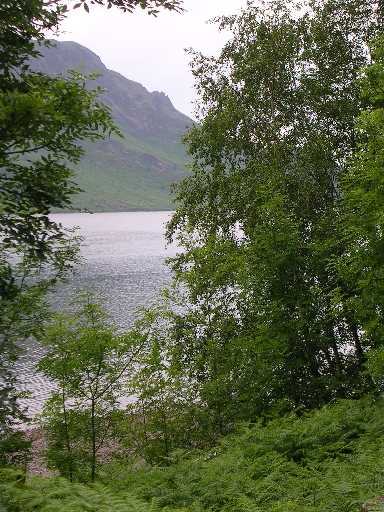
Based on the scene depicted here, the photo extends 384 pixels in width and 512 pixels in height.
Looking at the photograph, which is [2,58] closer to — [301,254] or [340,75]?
[301,254]

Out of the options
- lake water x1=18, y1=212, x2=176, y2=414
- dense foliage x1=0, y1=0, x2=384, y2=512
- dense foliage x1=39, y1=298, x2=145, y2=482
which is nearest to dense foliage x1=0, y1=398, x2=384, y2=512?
dense foliage x1=0, y1=0, x2=384, y2=512

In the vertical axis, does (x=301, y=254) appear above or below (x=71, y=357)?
above

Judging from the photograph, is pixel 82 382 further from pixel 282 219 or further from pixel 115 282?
pixel 115 282

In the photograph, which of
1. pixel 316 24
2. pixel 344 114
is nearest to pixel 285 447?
pixel 344 114

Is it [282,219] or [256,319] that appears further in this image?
[256,319]

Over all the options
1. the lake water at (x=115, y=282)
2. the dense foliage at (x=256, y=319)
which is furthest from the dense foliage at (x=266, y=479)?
the lake water at (x=115, y=282)

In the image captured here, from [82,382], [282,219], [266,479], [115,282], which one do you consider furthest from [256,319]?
[115,282]

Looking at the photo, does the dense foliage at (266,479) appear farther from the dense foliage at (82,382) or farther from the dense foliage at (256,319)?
the dense foliage at (82,382)

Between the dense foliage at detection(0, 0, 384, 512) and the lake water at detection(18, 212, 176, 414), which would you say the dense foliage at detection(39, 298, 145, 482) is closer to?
the dense foliage at detection(0, 0, 384, 512)

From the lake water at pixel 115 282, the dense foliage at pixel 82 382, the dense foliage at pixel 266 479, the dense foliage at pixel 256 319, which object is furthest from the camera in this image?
the lake water at pixel 115 282

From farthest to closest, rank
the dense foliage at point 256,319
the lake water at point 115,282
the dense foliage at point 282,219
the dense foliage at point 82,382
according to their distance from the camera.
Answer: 1. the lake water at point 115,282
2. the dense foliage at point 282,219
3. the dense foliage at point 82,382
4. the dense foliage at point 256,319

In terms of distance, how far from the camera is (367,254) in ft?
51.9

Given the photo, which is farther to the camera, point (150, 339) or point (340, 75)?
point (340, 75)

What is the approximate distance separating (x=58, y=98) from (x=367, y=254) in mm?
10419
